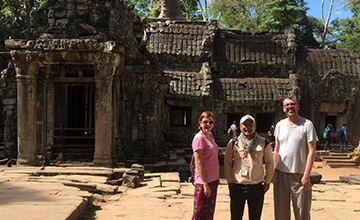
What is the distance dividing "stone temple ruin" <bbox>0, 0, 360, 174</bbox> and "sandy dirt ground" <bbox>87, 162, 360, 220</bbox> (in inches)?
86.7

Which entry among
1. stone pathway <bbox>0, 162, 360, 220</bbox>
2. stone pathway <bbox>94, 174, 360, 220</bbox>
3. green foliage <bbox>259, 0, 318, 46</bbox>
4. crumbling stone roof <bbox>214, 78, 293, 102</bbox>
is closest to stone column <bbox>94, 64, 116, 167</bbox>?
stone pathway <bbox>0, 162, 360, 220</bbox>

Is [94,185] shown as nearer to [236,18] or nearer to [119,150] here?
[119,150]

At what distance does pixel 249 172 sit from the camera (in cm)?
382

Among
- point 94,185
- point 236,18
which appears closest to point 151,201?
point 94,185

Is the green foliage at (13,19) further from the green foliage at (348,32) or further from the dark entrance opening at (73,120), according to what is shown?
the green foliage at (348,32)

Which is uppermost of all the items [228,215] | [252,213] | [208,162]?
[208,162]

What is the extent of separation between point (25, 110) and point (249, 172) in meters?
6.48

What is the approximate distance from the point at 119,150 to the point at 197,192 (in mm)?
6993

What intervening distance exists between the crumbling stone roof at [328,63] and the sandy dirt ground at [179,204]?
1280 centimetres

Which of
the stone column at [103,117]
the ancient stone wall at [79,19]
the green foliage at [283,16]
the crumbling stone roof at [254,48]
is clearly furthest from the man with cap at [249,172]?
the green foliage at [283,16]

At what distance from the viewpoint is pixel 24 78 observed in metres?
8.48

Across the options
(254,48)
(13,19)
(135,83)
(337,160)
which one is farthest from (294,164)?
(13,19)

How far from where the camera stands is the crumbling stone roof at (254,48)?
19.9 meters

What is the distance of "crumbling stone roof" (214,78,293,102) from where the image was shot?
18281 mm
